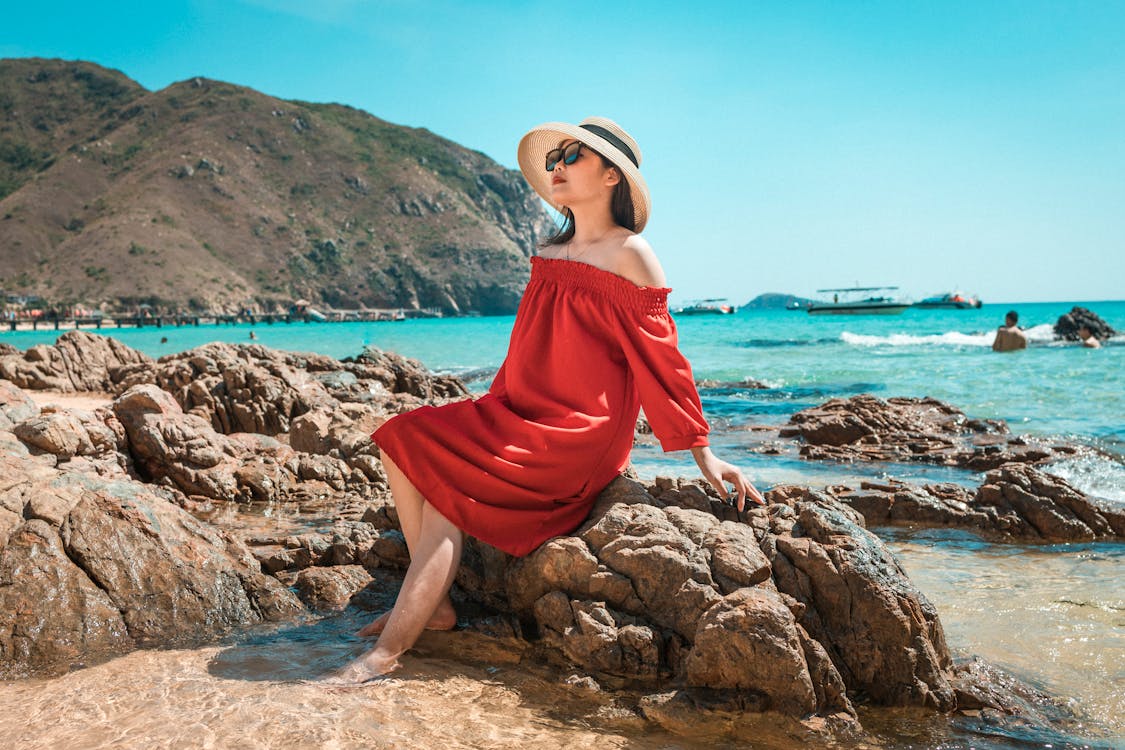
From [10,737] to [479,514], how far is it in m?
1.59

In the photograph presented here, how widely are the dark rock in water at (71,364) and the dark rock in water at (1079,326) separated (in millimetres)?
35817

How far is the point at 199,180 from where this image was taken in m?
106

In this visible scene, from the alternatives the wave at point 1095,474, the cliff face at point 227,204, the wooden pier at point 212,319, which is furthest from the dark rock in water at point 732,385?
the cliff face at point 227,204

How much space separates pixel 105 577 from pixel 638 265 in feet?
8.19

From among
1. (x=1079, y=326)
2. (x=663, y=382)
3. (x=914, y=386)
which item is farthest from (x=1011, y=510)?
(x=1079, y=326)

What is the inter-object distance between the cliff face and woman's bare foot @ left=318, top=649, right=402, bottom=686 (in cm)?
8921

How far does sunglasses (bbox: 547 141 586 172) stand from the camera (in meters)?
3.44

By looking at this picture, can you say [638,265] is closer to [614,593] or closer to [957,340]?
[614,593]

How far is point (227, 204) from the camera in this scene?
105938mm

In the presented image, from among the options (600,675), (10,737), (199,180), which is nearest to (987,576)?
(600,675)

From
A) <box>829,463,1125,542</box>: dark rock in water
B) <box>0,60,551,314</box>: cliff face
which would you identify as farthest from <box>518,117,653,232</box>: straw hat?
<box>0,60,551,314</box>: cliff face

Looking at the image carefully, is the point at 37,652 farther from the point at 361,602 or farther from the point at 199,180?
the point at 199,180

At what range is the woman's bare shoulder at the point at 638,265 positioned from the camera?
329 centimetres

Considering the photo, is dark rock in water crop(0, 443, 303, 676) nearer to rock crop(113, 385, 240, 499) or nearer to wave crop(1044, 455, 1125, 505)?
rock crop(113, 385, 240, 499)
